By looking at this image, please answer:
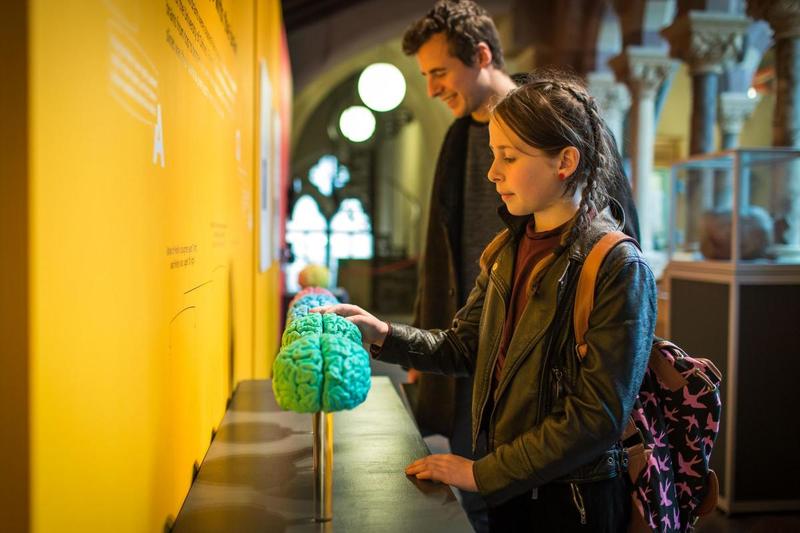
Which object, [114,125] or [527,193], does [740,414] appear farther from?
[114,125]

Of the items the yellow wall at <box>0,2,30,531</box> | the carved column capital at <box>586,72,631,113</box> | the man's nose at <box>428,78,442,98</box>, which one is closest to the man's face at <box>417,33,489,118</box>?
the man's nose at <box>428,78,442,98</box>

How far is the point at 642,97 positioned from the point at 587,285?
337 inches

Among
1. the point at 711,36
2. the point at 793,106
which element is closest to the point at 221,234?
→ the point at 793,106

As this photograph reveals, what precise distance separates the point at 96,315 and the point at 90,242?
0.09 meters

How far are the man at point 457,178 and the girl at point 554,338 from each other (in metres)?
0.92

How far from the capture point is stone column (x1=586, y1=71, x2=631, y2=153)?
10.0 metres

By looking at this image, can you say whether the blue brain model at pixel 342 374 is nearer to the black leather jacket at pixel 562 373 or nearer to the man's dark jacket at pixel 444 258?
the black leather jacket at pixel 562 373

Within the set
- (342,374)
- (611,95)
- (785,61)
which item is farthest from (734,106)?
(342,374)

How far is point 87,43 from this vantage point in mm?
781

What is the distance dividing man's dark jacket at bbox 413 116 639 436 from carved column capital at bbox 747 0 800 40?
420 cm

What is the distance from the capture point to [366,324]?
1703mm

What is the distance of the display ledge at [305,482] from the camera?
3.72 ft

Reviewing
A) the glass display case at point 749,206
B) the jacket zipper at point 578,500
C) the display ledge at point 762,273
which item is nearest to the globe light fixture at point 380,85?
the glass display case at point 749,206

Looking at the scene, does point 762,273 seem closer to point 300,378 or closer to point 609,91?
point 300,378
